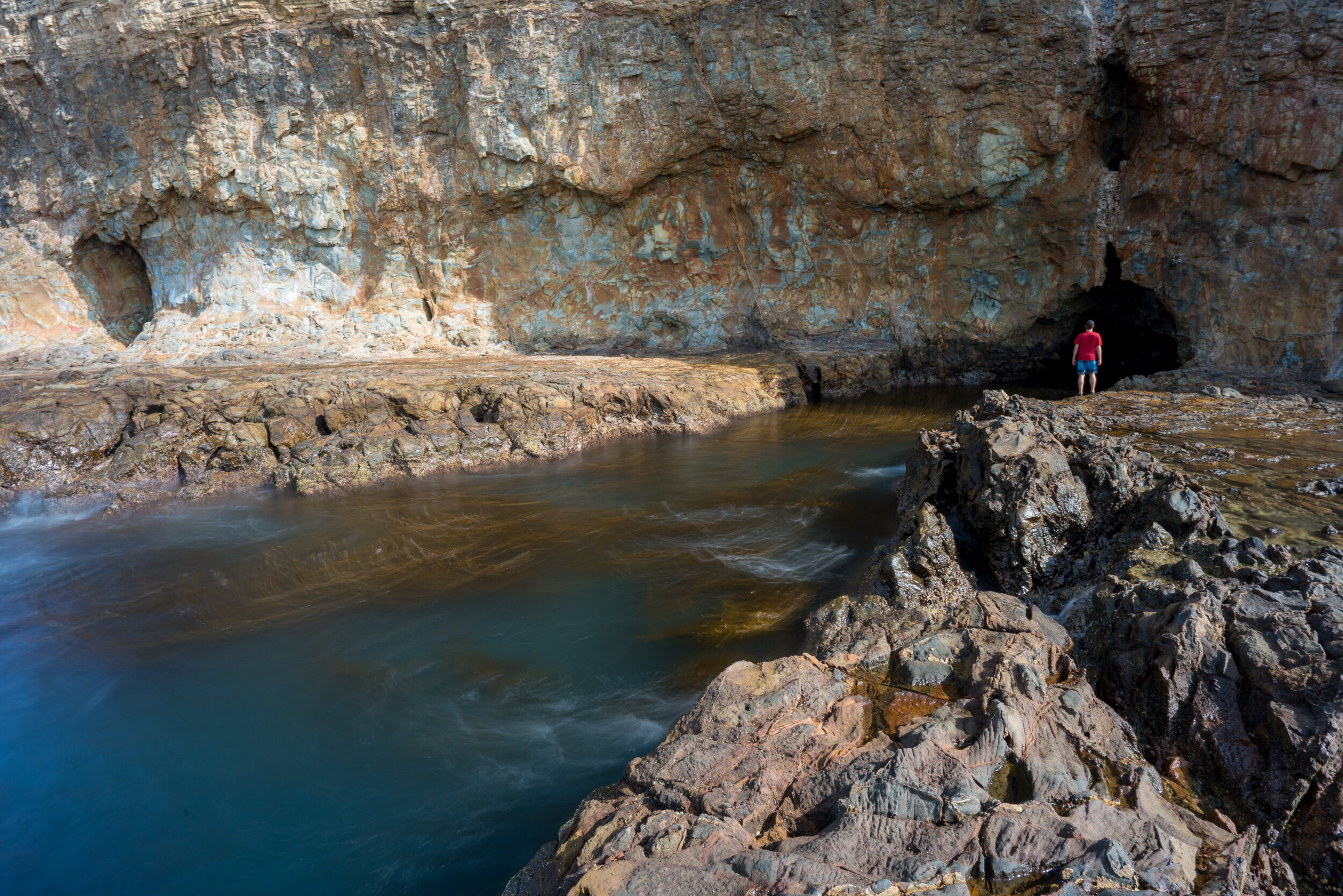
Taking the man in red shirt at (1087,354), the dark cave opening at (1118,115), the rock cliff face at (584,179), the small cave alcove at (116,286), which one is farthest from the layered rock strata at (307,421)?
the dark cave opening at (1118,115)

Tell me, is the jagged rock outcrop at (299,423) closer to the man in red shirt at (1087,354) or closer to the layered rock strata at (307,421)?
the layered rock strata at (307,421)

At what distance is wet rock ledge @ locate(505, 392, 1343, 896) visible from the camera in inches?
103

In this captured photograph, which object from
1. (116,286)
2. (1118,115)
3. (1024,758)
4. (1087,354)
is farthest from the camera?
(116,286)

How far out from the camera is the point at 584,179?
17.5m

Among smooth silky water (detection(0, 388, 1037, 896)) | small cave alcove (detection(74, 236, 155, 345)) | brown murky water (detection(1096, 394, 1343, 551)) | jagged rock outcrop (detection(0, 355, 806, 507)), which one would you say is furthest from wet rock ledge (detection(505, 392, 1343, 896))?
small cave alcove (detection(74, 236, 155, 345))

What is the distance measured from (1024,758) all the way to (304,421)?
36.7 feet

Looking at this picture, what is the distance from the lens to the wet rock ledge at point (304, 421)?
10.6 metres

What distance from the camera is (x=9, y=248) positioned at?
1855 centimetres

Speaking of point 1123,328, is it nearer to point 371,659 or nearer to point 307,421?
point 307,421

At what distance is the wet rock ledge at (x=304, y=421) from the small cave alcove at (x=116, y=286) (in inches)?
213

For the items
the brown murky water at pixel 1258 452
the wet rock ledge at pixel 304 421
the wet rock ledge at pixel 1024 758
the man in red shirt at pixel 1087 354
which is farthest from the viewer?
the man in red shirt at pixel 1087 354

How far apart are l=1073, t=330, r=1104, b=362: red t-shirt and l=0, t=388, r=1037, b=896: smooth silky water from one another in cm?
478

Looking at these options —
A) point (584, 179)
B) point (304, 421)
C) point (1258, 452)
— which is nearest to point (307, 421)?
point (304, 421)

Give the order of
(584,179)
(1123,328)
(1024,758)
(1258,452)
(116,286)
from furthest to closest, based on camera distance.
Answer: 1. (116,286)
2. (584,179)
3. (1123,328)
4. (1258,452)
5. (1024,758)
